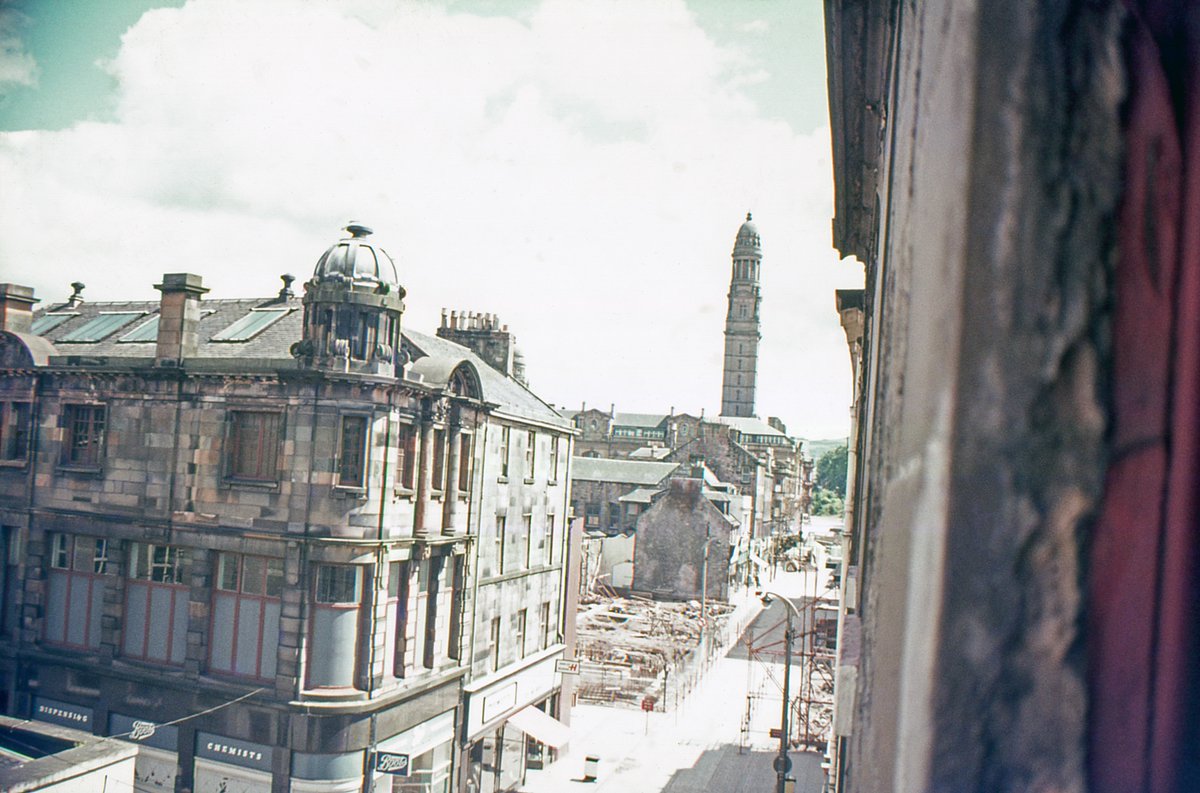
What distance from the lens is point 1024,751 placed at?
0.59 meters

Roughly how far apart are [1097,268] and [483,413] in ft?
70.8

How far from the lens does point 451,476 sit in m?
20.5

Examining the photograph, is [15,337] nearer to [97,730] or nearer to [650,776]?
[97,730]

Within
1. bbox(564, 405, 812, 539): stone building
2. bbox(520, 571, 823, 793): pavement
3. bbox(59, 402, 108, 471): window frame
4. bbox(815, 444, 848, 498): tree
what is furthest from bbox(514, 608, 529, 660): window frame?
bbox(815, 444, 848, 498): tree

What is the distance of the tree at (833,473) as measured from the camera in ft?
459

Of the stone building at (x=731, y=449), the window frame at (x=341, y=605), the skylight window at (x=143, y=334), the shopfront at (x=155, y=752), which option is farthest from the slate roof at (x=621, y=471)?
the shopfront at (x=155, y=752)

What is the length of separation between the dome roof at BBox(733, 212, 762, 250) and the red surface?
326ft

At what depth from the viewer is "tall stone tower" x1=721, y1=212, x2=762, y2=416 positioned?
97875mm

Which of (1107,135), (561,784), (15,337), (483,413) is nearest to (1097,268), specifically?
(1107,135)

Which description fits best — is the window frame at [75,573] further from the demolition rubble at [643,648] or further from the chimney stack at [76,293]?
the demolition rubble at [643,648]

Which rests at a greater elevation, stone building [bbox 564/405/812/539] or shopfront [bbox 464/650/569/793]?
stone building [bbox 564/405/812/539]

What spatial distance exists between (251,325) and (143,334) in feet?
10.5

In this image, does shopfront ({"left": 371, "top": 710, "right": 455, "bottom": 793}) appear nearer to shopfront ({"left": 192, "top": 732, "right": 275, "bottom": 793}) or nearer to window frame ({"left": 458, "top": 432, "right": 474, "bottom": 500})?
shopfront ({"left": 192, "top": 732, "right": 275, "bottom": 793})

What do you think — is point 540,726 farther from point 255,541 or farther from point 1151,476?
point 1151,476
